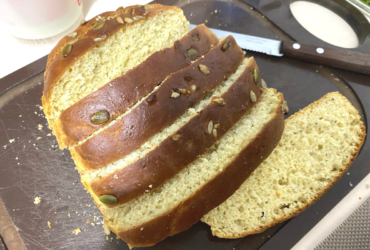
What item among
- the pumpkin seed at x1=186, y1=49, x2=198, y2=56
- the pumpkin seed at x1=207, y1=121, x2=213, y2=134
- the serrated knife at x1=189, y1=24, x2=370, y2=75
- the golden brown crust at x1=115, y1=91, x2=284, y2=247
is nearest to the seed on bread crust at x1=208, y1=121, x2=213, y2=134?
the pumpkin seed at x1=207, y1=121, x2=213, y2=134

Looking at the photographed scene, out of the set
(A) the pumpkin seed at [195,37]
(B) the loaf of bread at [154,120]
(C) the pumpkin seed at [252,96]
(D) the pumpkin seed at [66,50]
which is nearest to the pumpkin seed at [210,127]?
(B) the loaf of bread at [154,120]

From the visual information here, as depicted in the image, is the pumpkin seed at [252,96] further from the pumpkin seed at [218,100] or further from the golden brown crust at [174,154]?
the pumpkin seed at [218,100]

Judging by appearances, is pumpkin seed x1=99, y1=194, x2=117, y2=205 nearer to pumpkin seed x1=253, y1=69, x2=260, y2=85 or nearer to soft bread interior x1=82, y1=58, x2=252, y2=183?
soft bread interior x1=82, y1=58, x2=252, y2=183

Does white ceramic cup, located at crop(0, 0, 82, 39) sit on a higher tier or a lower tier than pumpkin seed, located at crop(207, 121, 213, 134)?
higher

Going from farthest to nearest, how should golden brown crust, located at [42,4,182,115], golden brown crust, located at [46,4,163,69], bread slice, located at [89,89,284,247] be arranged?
golden brown crust, located at [46,4,163,69]
golden brown crust, located at [42,4,182,115]
bread slice, located at [89,89,284,247]

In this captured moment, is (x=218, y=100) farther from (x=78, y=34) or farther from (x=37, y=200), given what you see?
(x=37, y=200)

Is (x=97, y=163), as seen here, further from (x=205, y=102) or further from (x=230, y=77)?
(x=230, y=77)

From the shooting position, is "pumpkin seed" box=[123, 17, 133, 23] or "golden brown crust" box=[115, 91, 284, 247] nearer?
"golden brown crust" box=[115, 91, 284, 247]
